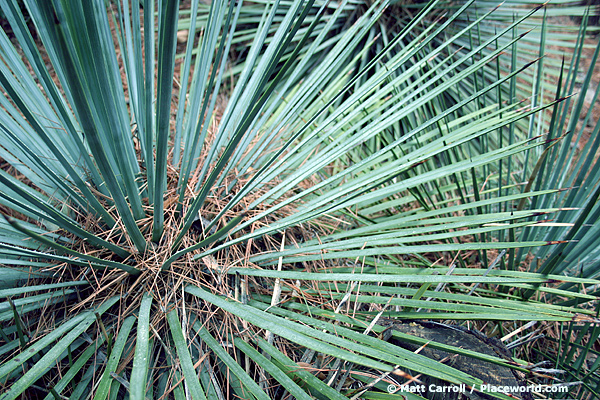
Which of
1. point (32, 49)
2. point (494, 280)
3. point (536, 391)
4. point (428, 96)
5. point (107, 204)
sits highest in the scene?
point (32, 49)

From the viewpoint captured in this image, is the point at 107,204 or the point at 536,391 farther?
the point at 107,204

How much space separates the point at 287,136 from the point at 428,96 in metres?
0.57

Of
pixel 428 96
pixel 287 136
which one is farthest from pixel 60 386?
pixel 428 96

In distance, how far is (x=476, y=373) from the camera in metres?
0.87

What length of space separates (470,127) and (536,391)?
2.42ft

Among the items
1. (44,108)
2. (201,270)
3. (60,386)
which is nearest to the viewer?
(60,386)

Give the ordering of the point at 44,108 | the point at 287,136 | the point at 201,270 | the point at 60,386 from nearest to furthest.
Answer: the point at 60,386 → the point at 201,270 → the point at 44,108 → the point at 287,136

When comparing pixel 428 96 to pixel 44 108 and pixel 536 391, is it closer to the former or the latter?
pixel 536 391

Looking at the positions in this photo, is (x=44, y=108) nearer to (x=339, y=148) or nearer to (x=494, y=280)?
(x=339, y=148)

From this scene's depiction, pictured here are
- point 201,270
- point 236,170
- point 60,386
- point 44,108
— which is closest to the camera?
point 60,386

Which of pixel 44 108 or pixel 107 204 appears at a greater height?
pixel 44 108

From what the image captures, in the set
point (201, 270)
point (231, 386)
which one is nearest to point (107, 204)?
point (201, 270)

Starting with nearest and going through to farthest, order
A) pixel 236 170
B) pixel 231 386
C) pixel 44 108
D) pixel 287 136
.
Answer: pixel 231 386 < pixel 44 108 < pixel 236 170 < pixel 287 136

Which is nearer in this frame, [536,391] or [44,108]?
[536,391]
